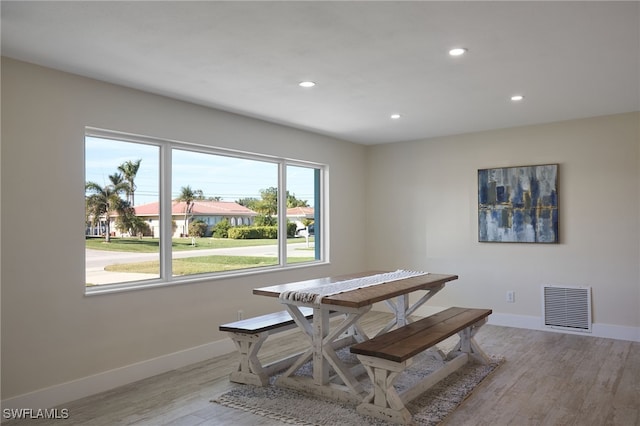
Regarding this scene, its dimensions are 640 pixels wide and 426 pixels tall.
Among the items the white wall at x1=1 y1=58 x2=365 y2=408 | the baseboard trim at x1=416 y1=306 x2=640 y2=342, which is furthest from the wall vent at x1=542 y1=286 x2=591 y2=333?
the white wall at x1=1 y1=58 x2=365 y2=408

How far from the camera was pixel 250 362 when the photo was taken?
141 inches

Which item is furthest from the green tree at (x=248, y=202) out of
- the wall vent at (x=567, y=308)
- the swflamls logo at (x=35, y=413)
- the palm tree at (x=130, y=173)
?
the wall vent at (x=567, y=308)

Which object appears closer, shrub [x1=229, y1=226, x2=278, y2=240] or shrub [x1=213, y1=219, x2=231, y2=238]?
shrub [x1=213, y1=219, x2=231, y2=238]

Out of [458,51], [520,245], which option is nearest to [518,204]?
[520,245]

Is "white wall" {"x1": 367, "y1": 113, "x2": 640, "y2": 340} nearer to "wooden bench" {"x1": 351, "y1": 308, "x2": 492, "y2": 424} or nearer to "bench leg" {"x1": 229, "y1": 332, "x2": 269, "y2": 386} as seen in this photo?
"wooden bench" {"x1": 351, "y1": 308, "x2": 492, "y2": 424}

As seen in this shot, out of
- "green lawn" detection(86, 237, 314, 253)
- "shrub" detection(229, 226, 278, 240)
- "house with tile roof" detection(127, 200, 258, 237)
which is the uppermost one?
"house with tile roof" detection(127, 200, 258, 237)

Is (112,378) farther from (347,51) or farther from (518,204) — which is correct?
(518,204)

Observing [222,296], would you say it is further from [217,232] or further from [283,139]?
[283,139]

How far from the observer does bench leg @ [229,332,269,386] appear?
11.5 ft

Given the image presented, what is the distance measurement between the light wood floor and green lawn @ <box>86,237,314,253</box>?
105 cm

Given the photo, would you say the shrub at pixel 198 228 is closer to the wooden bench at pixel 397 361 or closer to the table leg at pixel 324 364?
the table leg at pixel 324 364

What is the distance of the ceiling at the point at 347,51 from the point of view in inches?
96.3

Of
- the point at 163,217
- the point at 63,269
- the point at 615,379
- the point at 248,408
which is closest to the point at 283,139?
the point at 163,217

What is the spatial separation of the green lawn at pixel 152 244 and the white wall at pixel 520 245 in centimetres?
229
